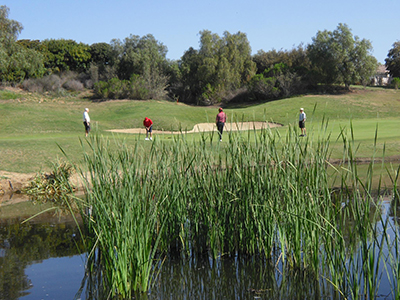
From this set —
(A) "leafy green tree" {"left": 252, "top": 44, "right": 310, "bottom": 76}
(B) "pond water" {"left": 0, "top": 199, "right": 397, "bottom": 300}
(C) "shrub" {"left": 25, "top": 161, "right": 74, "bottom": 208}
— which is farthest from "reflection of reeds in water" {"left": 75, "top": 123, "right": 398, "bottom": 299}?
(A) "leafy green tree" {"left": 252, "top": 44, "right": 310, "bottom": 76}

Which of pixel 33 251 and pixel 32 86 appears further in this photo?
pixel 32 86

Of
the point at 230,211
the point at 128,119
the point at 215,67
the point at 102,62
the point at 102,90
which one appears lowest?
the point at 230,211

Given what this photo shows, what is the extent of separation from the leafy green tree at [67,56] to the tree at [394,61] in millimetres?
41878

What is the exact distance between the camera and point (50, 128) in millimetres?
26062

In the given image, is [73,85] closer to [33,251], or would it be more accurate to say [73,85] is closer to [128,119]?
[128,119]

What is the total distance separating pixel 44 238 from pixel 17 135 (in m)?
17.6

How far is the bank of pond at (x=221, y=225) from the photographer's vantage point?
4.40 meters

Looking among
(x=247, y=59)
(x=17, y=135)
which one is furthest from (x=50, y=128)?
(x=247, y=59)

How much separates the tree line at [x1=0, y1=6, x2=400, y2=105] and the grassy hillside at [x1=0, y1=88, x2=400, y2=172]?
3406mm

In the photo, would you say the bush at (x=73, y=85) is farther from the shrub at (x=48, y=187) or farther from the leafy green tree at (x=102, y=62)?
the shrub at (x=48, y=187)

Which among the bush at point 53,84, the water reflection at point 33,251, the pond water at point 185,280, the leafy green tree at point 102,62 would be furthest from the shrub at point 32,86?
the pond water at point 185,280

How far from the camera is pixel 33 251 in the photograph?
7070 millimetres

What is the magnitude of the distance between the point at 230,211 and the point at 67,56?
2211 inches

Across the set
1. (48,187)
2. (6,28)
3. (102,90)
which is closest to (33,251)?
(48,187)
